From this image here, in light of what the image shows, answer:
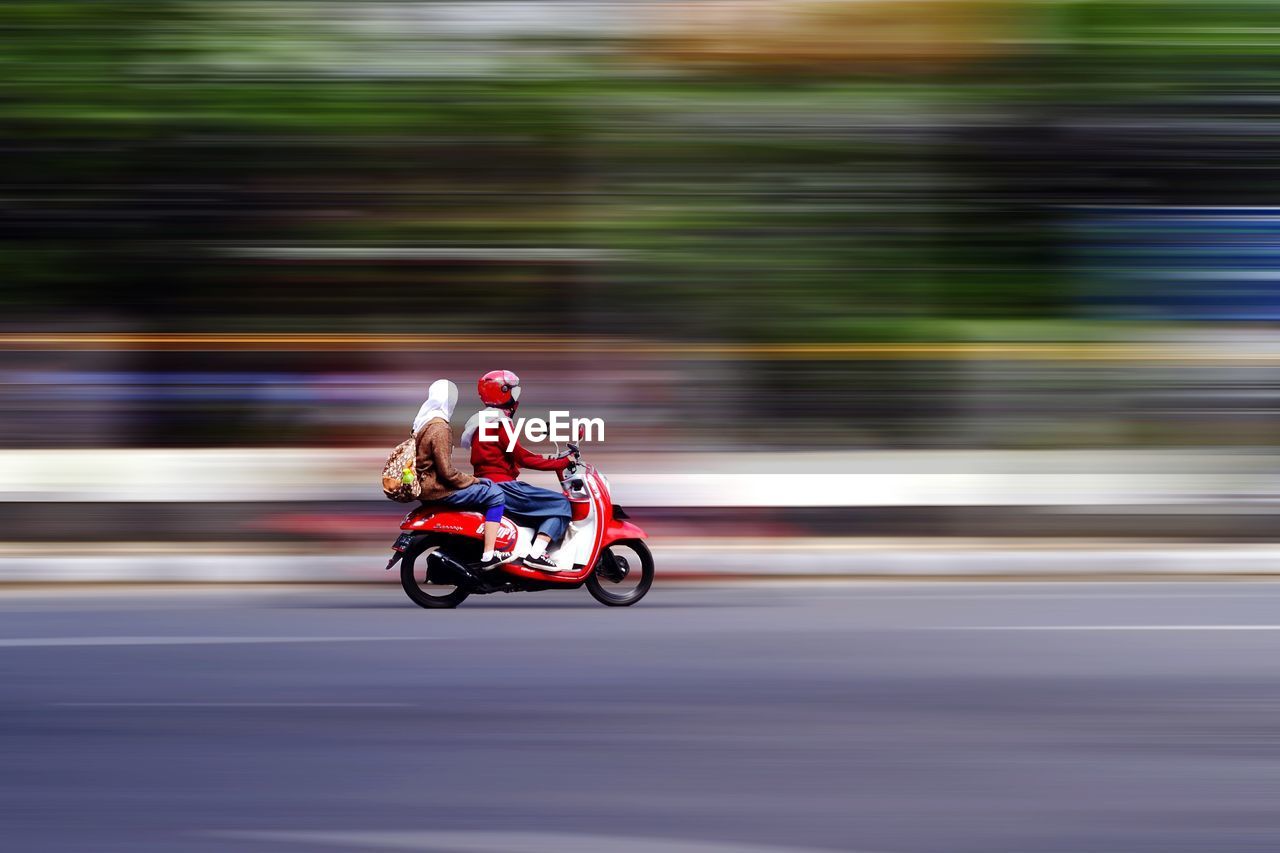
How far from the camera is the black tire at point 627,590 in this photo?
30.6 ft

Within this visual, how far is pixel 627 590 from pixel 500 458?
1003 millimetres

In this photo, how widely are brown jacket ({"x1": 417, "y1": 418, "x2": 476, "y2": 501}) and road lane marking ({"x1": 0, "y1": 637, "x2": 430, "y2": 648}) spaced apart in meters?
1.01

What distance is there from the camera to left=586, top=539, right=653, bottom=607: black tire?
9.34 meters

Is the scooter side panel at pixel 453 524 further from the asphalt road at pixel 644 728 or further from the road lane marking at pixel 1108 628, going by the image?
the road lane marking at pixel 1108 628

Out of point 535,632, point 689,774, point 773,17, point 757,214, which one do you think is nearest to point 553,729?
point 689,774

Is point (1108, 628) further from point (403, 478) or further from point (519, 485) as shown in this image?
point (403, 478)

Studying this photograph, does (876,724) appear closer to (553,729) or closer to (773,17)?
(553,729)

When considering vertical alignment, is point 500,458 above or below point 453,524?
above

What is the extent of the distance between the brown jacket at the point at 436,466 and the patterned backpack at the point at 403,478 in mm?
29

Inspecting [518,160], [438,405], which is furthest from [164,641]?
[518,160]

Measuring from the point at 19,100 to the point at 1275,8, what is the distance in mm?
10293

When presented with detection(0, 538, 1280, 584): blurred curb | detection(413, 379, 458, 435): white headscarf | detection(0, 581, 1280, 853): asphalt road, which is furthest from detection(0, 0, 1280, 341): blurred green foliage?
detection(0, 581, 1280, 853): asphalt road

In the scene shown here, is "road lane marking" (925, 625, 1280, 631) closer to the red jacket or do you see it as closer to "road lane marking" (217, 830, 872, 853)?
the red jacket

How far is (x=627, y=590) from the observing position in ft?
31.1
